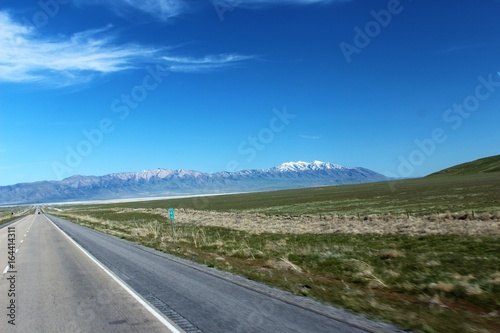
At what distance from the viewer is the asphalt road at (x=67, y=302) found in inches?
338

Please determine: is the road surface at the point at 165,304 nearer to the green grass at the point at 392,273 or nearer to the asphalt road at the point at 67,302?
the asphalt road at the point at 67,302

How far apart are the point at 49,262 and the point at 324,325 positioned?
15720 mm

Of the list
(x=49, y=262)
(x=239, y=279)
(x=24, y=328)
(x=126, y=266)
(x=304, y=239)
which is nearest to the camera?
(x=24, y=328)

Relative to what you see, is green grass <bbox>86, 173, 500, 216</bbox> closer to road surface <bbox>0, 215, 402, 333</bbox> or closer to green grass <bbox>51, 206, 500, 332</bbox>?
green grass <bbox>51, 206, 500, 332</bbox>

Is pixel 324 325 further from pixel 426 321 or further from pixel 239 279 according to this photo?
pixel 239 279

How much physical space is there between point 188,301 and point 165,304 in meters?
0.61

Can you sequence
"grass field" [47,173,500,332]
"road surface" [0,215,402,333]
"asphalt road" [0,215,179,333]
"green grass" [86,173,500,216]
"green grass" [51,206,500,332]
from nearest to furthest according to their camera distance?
"road surface" [0,215,402,333] < "asphalt road" [0,215,179,333] < "green grass" [51,206,500,332] < "grass field" [47,173,500,332] < "green grass" [86,173,500,216]

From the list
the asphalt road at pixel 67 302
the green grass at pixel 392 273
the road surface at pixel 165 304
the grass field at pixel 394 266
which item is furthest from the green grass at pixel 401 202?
the asphalt road at pixel 67 302

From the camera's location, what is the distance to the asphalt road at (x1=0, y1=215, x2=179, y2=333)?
859 centimetres

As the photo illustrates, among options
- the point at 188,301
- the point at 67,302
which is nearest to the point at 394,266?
the point at 188,301

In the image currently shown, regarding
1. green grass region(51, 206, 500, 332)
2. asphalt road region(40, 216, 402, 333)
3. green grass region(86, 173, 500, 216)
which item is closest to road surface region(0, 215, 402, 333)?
asphalt road region(40, 216, 402, 333)

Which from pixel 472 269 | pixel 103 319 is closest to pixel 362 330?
pixel 103 319

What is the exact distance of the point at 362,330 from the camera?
794 cm

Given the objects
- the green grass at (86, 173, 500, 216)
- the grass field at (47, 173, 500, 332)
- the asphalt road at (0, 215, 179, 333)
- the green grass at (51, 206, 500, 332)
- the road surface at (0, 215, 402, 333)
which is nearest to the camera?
the road surface at (0, 215, 402, 333)
